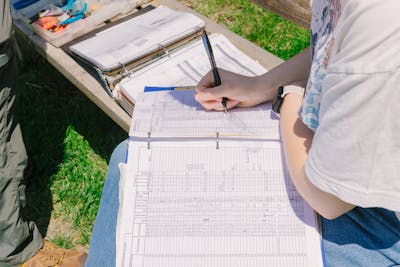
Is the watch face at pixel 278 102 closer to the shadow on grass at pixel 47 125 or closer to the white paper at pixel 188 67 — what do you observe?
the white paper at pixel 188 67

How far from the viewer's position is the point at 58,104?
2842mm

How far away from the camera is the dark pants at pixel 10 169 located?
5.63 ft

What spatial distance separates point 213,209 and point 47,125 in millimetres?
1775

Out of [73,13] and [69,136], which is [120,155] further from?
[69,136]

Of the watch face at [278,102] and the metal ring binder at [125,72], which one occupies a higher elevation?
the watch face at [278,102]

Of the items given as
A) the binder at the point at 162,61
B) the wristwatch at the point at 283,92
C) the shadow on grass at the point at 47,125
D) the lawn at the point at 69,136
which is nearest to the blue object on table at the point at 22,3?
the binder at the point at 162,61

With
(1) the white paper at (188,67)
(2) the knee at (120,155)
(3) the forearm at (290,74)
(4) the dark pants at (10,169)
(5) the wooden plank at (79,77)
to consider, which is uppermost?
(3) the forearm at (290,74)

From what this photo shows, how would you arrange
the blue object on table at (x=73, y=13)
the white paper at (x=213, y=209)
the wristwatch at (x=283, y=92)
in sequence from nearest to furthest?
the white paper at (x=213, y=209) < the wristwatch at (x=283, y=92) < the blue object on table at (x=73, y=13)

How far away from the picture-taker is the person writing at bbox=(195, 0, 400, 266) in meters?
0.81

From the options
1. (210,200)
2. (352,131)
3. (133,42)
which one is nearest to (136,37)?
(133,42)

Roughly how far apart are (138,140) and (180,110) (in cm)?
18

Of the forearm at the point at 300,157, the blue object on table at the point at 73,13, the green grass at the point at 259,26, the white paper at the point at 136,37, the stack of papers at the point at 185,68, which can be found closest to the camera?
the forearm at the point at 300,157

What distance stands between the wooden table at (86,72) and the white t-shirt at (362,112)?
2.83 ft

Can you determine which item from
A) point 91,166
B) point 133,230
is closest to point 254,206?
point 133,230
